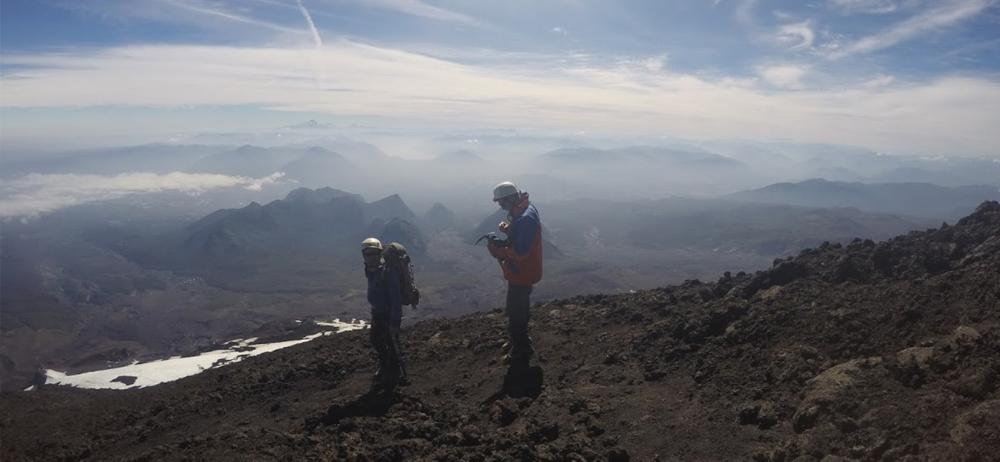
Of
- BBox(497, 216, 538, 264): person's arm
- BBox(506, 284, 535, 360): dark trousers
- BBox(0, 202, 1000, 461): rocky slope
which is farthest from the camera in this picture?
BBox(506, 284, 535, 360): dark trousers

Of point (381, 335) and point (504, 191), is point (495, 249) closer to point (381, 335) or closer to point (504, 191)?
point (504, 191)

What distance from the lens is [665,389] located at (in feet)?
32.5

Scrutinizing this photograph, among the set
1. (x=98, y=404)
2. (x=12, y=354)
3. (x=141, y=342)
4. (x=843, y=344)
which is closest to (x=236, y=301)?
(x=141, y=342)

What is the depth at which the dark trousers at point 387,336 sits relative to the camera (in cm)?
1185

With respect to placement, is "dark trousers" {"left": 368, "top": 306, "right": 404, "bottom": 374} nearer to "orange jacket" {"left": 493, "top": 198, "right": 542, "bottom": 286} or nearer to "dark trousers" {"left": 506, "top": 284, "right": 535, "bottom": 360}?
"dark trousers" {"left": 506, "top": 284, "right": 535, "bottom": 360}

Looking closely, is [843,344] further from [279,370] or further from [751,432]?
[279,370]

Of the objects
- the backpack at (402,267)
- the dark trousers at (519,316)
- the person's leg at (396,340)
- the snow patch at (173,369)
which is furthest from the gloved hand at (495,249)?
the snow patch at (173,369)

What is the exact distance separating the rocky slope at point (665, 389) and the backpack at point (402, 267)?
1.95m

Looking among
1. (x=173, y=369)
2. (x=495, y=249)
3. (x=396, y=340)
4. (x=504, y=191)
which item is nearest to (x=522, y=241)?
(x=495, y=249)

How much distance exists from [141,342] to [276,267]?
8050cm

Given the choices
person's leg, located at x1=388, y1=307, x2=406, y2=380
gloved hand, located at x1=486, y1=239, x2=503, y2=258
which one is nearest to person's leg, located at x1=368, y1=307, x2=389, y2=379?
person's leg, located at x1=388, y1=307, x2=406, y2=380

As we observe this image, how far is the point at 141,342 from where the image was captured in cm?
11850

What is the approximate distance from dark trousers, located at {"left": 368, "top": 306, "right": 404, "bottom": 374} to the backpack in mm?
432

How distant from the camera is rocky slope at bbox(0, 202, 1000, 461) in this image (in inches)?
273
